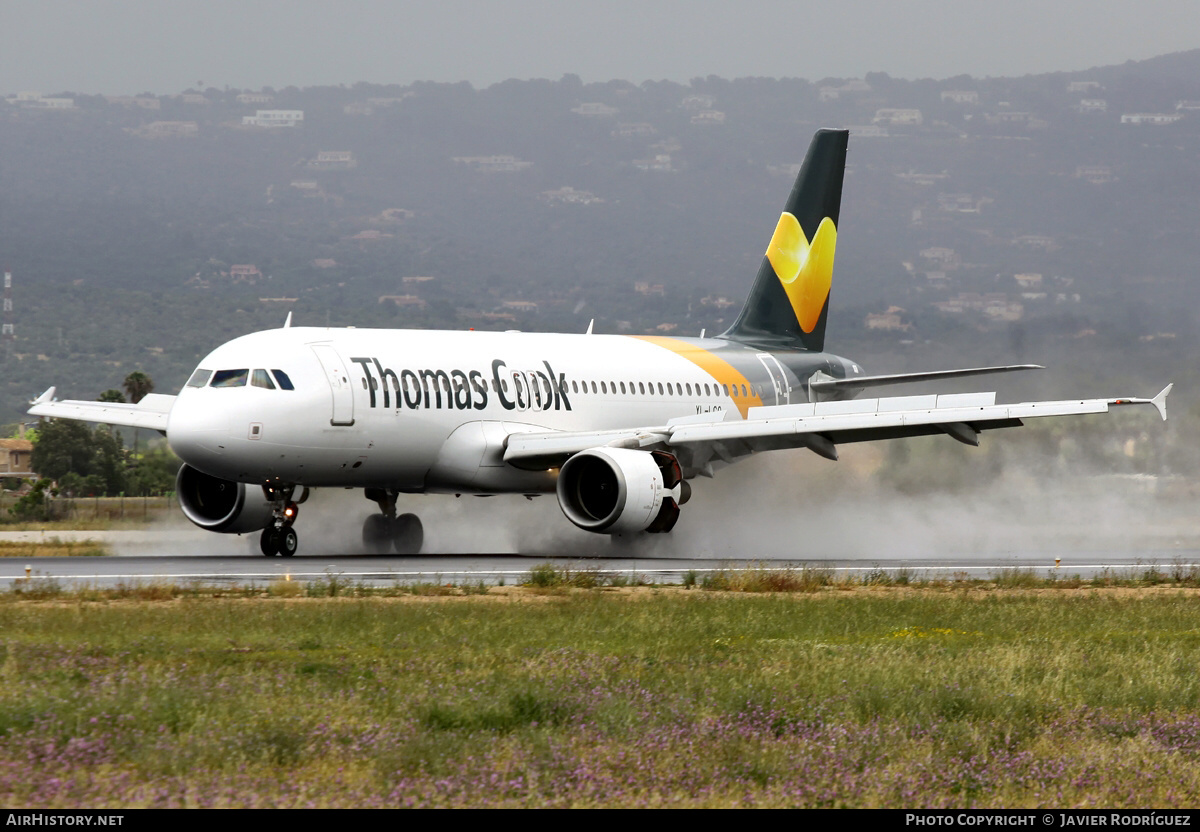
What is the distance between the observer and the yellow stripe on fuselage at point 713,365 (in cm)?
3700

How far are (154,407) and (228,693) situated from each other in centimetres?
2157

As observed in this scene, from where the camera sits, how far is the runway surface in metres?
22.7

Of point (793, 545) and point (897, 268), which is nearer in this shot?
point (793, 545)

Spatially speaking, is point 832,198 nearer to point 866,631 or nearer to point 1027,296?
point 866,631

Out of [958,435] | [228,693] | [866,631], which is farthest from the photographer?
[958,435]

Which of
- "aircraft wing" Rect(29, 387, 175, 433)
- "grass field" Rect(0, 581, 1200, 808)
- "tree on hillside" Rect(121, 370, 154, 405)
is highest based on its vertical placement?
"tree on hillside" Rect(121, 370, 154, 405)

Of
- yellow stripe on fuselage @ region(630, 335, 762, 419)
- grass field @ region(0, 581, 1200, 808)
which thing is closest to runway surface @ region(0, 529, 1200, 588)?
grass field @ region(0, 581, 1200, 808)

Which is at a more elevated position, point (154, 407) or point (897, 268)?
point (897, 268)

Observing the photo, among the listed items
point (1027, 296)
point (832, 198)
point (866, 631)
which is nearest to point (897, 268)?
point (1027, 296)

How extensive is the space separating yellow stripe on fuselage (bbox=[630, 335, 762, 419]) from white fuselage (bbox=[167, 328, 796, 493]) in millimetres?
1047

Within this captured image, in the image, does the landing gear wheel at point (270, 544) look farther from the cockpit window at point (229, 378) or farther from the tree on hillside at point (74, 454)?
the tree on hillside at point (74, 454)

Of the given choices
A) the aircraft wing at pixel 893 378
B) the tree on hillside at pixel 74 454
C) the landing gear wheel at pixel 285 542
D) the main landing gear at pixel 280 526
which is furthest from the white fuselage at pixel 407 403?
the tree on hillside at pixel 74 454

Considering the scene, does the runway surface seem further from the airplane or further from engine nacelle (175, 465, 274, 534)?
the airplane
